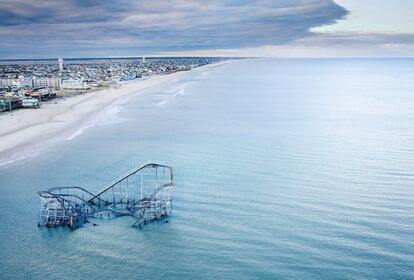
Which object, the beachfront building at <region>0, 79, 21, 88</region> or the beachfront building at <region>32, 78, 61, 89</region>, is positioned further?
the beachfront building at <region>0, 79, 21, 88</region>

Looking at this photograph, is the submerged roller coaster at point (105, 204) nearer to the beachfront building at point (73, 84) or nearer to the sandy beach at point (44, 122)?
the sandy beach at point (44, 122)

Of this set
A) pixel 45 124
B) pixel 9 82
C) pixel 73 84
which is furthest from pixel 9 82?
pixel 45 124

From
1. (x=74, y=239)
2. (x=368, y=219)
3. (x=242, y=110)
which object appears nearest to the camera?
(x=74, y=239)

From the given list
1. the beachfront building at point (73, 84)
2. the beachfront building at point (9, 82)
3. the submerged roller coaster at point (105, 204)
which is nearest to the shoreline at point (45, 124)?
the submerged roller coaster at point (105, 204)

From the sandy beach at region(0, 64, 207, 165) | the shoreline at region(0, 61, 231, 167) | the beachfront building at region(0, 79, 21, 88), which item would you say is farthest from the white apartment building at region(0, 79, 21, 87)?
the shoreline at region(0, 61, 231, 167)

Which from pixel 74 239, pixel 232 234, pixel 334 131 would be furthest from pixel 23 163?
pixel 334 131

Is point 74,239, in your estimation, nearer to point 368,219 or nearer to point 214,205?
point 214,205

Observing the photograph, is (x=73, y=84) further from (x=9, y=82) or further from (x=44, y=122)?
(x=44, y=122)

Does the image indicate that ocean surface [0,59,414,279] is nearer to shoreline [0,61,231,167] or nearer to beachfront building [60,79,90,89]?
shoreline [0,61,231,167]
